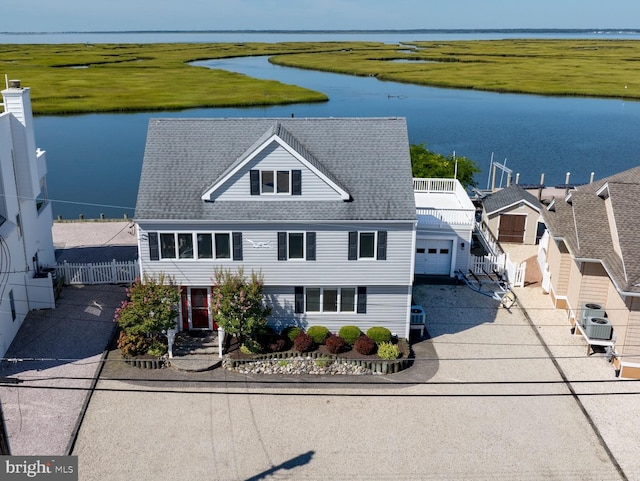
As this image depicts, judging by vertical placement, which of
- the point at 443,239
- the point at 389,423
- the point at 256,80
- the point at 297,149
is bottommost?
the point at 389,423

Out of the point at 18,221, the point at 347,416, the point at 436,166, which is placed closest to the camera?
the point at 347,416

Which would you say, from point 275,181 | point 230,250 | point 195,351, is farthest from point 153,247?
point 275,181

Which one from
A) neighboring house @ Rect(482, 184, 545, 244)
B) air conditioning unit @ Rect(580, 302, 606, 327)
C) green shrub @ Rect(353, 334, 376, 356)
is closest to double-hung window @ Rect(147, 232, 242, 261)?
green shrub @ Rect(353, 334, 376, 356)

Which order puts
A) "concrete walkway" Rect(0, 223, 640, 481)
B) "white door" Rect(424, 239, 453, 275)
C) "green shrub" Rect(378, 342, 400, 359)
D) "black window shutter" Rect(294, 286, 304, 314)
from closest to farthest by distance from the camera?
"concrete walkway" Rect(0, 223, 640, 481), "green shrub" Rect(378, 342, 400, 359), "black window shutter" Rect(294, 286, 304, 314), "white door" Rect(424, 239, 453, 275)

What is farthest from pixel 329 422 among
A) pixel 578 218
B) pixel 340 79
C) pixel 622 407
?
pixel 340 79

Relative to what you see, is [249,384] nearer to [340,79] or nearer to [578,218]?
[578,218]

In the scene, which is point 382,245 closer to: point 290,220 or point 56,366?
point 290,220

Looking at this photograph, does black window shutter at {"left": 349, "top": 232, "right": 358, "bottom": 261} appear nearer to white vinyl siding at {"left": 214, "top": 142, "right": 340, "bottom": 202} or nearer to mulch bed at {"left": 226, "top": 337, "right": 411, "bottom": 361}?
white vinyl siding at {"left": 214, "top": 142, "right": 340, "bottom": 202}
